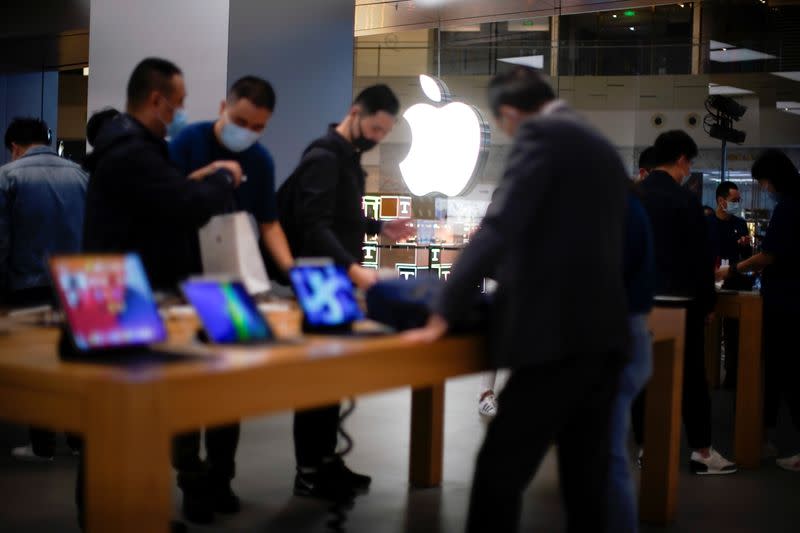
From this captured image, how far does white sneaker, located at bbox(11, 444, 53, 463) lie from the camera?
4484 mm

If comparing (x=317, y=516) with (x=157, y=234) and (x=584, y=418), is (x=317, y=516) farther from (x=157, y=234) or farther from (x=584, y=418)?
(x=584, y=418)

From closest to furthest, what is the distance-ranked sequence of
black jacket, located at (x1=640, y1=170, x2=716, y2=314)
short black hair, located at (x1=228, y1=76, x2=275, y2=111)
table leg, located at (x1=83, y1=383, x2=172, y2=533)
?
table leg, located at (x1=83, y1=383, x2=172, y2=533) < short black hair, located at (x1=228, y1=76, x2=275, y2=111) < black jacket, located at (x1=640, y1=170, x2=716, y2=314)

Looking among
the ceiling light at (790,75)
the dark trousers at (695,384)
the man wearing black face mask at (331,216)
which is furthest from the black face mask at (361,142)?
the ceiling light at (790,75)

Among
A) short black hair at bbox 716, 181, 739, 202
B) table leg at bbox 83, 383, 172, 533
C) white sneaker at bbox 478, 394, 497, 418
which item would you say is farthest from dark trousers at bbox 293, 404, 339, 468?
short black hair at bbox 716, 181, 739, 202

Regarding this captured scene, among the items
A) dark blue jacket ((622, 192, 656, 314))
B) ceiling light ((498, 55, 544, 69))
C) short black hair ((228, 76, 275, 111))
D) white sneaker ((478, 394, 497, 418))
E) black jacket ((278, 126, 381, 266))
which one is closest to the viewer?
dark blue jacket ((622, 192, 656, 314))

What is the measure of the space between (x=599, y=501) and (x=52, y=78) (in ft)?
30.8

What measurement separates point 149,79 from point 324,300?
0.98 metres

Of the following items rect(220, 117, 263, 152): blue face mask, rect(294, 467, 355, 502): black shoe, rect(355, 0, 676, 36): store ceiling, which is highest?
rect(355, 0, 676, 36): store ceiling

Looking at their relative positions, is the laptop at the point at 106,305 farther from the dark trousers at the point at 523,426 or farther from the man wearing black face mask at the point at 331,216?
the man wearing black face mask at the point at 331,216

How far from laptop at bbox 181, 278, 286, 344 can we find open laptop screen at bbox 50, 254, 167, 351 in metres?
0.10

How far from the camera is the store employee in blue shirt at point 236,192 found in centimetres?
313

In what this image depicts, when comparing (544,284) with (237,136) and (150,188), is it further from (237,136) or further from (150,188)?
(237,136)

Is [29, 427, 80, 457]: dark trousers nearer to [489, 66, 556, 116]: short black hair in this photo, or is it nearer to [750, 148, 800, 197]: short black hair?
[489, 66, 556, 116]: short black hair

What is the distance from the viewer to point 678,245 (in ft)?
14.5
